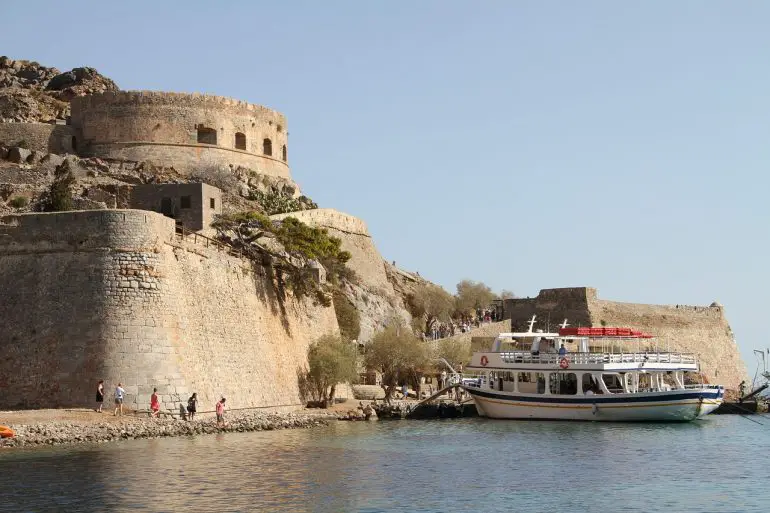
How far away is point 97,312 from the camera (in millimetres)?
33312

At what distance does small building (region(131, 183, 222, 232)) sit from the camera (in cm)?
4466

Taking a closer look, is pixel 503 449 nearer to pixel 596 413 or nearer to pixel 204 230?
pixel 596 413

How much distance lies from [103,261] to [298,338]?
490 inches

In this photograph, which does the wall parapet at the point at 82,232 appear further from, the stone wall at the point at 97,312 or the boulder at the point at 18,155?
the boulder at the point at 18,155

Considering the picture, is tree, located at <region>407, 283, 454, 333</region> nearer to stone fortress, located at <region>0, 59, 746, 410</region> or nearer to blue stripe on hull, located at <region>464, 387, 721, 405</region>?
stone fortress, located at <region>0, 59, 746, 410</region>

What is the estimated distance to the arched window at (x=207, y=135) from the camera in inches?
2210

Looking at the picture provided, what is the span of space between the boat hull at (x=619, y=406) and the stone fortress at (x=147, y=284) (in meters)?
8.14

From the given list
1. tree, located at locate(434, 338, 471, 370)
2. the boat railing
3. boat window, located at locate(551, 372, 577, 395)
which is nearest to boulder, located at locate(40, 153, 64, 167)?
tree, located at locate(434, 338, 471, 370)

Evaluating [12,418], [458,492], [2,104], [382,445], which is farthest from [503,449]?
[2,104]

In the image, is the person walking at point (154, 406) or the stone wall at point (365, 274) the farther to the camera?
the stone wall at point (365, 274)

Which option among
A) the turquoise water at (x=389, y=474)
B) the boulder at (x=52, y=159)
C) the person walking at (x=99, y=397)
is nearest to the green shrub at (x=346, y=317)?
the boulder at (x=52, y=159)


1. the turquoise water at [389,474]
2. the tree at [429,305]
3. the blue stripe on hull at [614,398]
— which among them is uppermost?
the tree at [429,305]

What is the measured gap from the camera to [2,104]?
56.7 metres

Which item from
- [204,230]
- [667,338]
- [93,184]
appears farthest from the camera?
[667,338]
